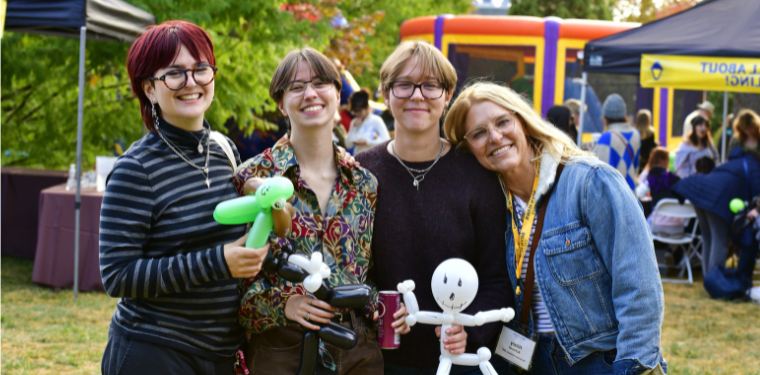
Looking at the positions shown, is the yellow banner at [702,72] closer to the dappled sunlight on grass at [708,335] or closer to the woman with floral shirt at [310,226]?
the dappled sunlight on grass at [708,335]

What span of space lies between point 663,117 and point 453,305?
10594mm

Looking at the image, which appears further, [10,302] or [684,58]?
[684,58]

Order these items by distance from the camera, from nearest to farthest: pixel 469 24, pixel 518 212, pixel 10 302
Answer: pixel 518 212, pixel 10 302, pixel 469 24

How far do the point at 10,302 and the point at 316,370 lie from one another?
494 centimetres

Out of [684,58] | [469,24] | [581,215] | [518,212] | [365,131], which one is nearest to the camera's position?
[581,215]

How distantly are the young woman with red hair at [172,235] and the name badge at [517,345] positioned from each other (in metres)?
0.87

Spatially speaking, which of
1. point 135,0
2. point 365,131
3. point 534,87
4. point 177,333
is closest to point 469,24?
point 534,87

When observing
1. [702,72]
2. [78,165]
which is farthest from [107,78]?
[702,72]

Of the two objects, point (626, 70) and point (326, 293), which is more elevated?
point (626, 70)

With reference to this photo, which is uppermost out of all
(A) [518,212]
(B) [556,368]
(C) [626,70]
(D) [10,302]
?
(C) [626,70]

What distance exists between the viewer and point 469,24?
10398mm

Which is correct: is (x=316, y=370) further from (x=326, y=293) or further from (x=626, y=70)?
(x=626, y=70)

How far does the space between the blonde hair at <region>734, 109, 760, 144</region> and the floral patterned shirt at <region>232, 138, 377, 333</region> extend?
615 centimetres

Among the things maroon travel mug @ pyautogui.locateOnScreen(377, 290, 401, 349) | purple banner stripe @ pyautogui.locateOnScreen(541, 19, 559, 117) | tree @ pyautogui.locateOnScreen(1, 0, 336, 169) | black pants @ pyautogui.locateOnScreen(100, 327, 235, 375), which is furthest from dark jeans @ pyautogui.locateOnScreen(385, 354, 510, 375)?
purple banner stripe @ pyautogui.locateOnScreen(541, 19, 559, 117)
